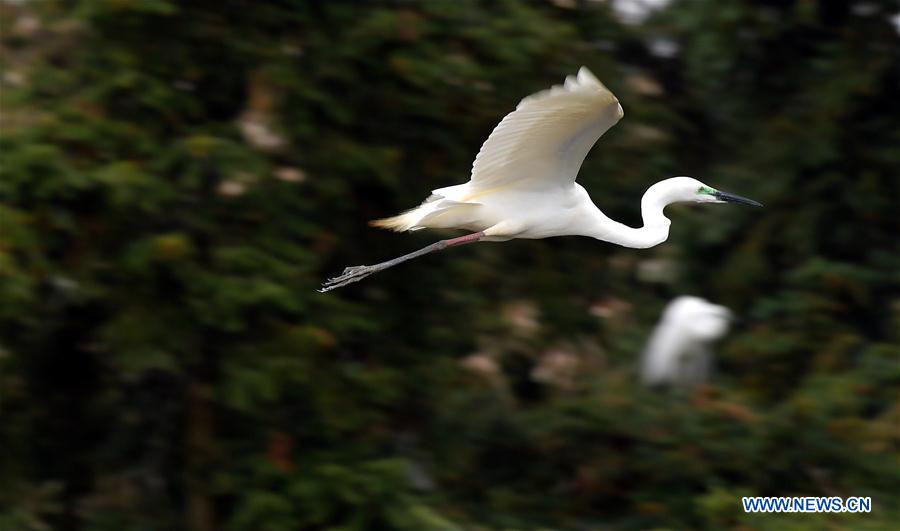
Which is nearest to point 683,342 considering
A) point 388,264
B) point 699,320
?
point 699,320

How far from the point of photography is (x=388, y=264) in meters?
4.01

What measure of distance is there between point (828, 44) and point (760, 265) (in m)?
1.09

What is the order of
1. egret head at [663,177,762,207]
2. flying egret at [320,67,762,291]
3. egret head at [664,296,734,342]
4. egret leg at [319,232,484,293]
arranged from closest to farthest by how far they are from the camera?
flying egret at [320,67,762,291] < egret leg at [319,232,484,293] < egret head at [663,177,762,207] < egret head at [664,296,734,342]

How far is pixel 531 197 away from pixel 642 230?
0.42 m

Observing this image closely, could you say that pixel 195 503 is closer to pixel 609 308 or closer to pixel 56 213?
pixel 56 213

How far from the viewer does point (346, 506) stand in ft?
15.8

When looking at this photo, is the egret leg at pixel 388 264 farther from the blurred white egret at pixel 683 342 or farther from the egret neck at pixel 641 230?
the blurred white egret at pixel 683 342

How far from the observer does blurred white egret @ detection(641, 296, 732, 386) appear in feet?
18.6

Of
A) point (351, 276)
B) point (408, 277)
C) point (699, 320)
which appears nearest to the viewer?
point (351, 276)

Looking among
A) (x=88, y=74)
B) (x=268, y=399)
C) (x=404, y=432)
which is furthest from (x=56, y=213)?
(x=404, y=432)

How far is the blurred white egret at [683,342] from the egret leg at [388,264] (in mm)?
1853

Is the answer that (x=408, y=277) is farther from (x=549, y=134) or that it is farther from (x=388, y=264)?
(x=549, y=134)

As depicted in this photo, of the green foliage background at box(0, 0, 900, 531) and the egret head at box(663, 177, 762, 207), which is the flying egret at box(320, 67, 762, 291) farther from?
the green foliage background at box(0, 0, 900, 531)

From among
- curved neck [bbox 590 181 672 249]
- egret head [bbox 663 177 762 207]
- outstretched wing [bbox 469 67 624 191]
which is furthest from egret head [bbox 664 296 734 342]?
outstretched wing [bbox 469 67 624 191]
